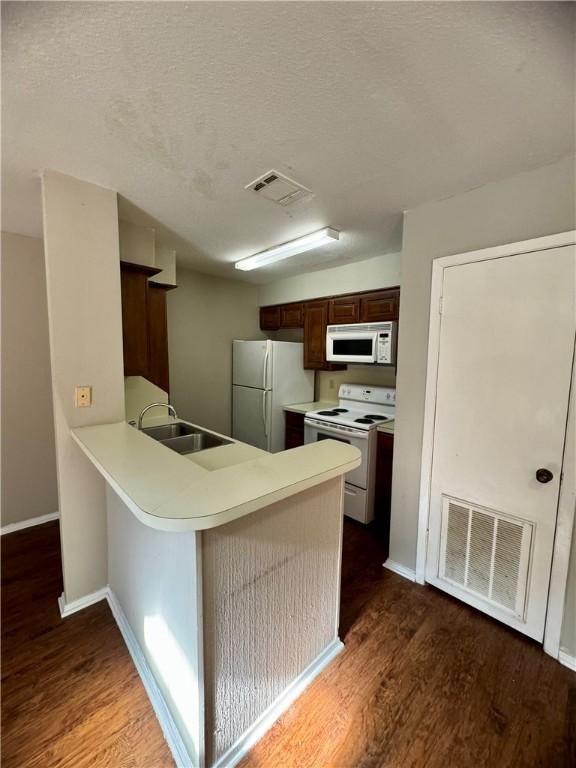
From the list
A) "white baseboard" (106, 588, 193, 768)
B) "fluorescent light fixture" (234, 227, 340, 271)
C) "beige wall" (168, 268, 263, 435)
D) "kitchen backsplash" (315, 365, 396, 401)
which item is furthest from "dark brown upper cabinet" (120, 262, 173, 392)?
"kitchen backsplash" (315, 365, 396, 401)

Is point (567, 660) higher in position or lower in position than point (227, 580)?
lower

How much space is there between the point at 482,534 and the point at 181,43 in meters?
2.55

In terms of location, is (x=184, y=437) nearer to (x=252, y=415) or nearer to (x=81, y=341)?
(x=81, y=341)

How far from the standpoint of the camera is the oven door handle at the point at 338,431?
270cm

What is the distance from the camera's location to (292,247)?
2574 millimetres

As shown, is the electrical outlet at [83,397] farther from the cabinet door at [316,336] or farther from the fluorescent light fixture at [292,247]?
the cabinet door at [316,336]

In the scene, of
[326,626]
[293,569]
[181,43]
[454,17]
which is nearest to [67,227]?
[181,43]

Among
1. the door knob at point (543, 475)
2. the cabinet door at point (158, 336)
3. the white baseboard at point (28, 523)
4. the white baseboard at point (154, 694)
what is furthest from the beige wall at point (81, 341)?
the door knob at point (543, 475)

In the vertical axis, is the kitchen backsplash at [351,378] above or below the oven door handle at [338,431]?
above

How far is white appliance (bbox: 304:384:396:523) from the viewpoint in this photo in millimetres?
2715

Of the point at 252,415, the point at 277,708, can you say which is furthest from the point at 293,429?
the point at 277,708

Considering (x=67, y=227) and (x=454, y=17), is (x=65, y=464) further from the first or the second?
(x=454, y=17)

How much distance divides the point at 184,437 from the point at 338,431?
139 centimetres

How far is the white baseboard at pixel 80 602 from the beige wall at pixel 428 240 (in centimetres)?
195
